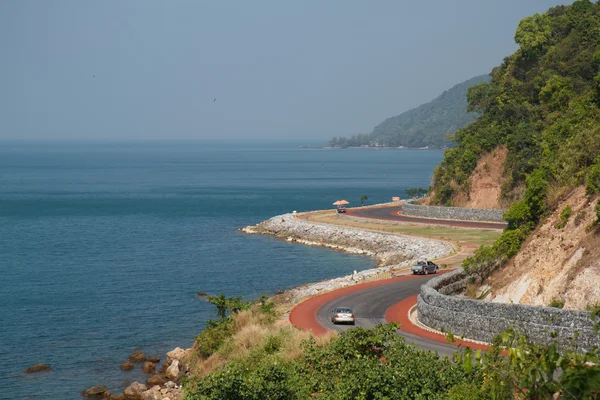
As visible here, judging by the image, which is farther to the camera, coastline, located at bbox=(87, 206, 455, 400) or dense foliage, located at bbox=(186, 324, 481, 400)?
coastline, located at bbox=(87, 206, 455, 400)

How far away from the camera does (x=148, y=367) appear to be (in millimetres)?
40625

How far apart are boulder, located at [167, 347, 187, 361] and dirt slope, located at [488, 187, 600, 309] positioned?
57.3ft

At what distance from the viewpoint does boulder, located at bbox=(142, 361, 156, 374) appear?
4046cm

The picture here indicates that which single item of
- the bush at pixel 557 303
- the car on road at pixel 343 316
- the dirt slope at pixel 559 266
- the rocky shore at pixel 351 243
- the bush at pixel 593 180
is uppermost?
the bush at pixel 593 180

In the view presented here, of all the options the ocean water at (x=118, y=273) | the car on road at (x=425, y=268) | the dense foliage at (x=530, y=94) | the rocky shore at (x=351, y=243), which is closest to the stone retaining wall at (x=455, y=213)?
the dense foliage at (x=530, y=94)

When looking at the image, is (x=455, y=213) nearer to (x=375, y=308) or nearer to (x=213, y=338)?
(x=375, y=308)


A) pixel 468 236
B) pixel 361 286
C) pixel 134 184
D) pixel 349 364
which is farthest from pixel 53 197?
pixel 349 364

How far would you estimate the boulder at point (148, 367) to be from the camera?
40463 millimetres

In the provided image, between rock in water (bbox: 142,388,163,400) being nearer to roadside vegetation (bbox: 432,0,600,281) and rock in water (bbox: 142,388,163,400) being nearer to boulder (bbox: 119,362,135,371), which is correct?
boulder (bbox: 119,362,135,371)

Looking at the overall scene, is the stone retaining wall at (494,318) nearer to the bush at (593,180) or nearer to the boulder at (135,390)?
the bush at (593,180)

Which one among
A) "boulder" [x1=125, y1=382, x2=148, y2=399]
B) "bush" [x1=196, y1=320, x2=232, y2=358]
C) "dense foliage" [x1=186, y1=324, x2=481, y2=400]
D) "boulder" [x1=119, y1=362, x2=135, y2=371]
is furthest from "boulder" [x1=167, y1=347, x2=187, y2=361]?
"dense foliage" [x1=186, y1=324, x2=481, y2=400]

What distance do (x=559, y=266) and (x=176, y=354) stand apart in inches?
848

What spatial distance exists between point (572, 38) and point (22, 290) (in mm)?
66875

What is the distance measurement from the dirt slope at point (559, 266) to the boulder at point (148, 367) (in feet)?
61.6
